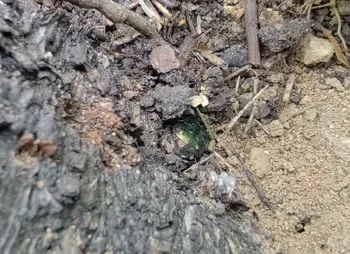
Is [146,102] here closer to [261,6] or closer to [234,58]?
[234,58]

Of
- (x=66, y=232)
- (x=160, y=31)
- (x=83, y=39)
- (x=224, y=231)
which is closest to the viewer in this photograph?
(x=66, y=232)

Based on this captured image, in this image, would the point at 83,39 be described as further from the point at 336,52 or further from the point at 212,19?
the point at 336,52

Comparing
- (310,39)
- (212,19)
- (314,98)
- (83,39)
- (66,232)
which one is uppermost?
(83,39)

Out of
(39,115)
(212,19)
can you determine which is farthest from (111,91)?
(212,19)

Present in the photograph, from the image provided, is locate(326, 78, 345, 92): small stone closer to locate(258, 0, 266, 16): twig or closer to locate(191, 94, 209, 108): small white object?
locate(258, 0, 266, 16): twig

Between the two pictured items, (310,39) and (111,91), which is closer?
(111,91)
